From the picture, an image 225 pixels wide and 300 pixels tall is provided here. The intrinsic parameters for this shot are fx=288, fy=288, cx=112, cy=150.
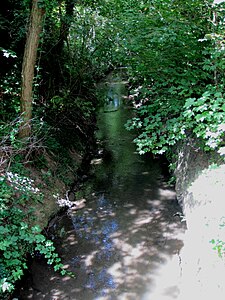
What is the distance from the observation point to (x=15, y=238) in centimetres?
335

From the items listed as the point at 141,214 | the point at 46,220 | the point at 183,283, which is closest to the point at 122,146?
the point at 141,214

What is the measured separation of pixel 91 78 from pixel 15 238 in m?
5.33

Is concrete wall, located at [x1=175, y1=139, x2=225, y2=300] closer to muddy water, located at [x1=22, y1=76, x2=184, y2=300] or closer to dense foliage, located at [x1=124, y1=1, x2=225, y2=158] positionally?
muddy water, located at [x1=22, y1=76, x2=184, y2=300]

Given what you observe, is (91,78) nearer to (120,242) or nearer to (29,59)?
(29,59)

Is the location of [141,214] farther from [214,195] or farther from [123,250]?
[214,195]

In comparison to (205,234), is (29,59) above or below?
above

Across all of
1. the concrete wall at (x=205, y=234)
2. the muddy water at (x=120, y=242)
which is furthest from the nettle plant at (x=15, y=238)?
the concrete wall at (x=205, y=234)

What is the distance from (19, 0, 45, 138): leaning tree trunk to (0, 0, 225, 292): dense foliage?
0.47 ft

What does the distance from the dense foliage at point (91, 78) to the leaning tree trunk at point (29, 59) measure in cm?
14

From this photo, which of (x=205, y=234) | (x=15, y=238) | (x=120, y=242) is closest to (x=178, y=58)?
(x=205, y=234)

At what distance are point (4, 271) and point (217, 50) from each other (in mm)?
3758

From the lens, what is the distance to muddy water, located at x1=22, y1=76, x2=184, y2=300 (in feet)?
12.1

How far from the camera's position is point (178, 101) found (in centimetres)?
455

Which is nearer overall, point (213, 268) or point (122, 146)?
point (213, 268)
